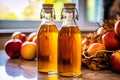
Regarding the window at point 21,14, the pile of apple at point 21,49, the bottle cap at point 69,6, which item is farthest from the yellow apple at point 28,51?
the window at point 21,14

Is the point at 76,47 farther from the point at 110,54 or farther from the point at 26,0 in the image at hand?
the point at 26,0

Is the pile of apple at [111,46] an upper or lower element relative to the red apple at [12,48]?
upper

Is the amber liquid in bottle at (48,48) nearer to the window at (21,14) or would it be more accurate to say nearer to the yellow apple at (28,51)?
the yellow apple at (28,51)

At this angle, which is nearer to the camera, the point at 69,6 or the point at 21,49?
the point at 69,6

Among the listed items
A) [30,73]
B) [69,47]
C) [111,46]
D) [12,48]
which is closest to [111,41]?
[111,46]

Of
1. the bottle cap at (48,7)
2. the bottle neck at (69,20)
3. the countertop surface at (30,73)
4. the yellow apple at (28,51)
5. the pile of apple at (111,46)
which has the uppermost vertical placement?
the bottle cap at (48,7)

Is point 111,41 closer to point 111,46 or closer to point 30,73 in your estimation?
point 111,46

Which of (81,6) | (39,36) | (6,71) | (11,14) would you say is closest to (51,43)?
(39,36)
